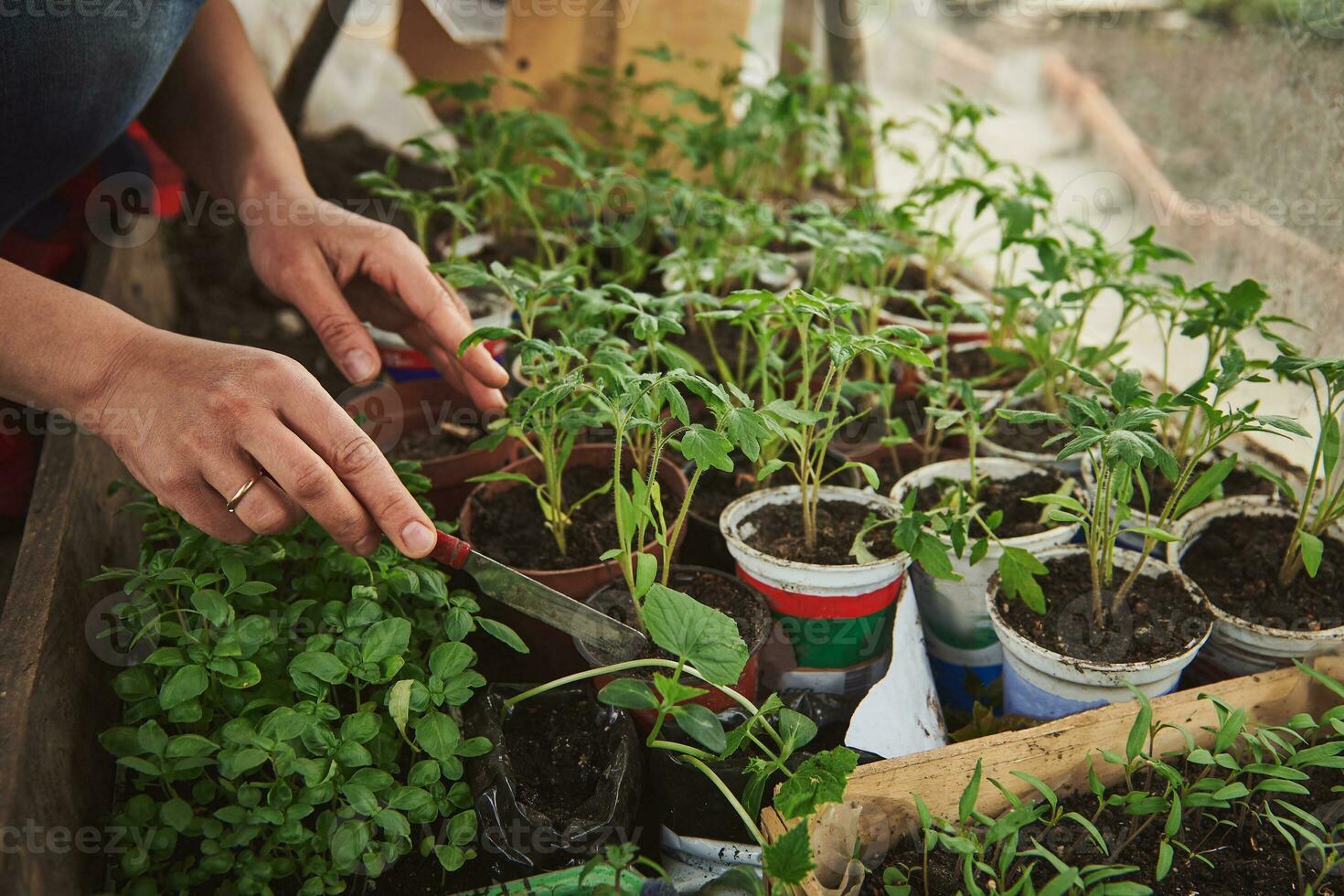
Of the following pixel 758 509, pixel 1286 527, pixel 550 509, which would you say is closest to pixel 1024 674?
pixel 758 509

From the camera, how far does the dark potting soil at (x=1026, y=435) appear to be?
1.86 m

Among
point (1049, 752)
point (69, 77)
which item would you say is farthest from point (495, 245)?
point (1049, 752)

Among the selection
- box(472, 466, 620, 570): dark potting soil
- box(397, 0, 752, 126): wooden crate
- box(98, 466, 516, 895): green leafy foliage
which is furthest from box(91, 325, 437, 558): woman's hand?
box(397, 0, 752, 126): wooden crate

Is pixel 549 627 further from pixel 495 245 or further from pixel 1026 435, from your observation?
pixel 495 245

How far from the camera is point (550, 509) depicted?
1558mm

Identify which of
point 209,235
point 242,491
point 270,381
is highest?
point 270,381

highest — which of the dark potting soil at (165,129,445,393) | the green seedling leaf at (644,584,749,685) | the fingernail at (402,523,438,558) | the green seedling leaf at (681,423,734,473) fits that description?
the green seedling leaf at (681,423,734,473)

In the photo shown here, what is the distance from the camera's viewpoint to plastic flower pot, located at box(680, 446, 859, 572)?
1709 millimetres

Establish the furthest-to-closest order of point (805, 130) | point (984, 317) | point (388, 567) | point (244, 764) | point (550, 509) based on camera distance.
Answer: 1. point (805, 130)
2. point (984, 317)
3. point (550, 509)
4. point (388, 567)
5. point (244, 764)

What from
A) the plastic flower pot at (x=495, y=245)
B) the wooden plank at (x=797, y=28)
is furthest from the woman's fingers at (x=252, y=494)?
the wooden plank at (x=797, y=28)

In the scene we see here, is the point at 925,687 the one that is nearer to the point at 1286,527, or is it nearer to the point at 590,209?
the point at 1286,527

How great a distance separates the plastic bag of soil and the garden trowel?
0.10 m

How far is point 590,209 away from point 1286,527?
171 centimetres

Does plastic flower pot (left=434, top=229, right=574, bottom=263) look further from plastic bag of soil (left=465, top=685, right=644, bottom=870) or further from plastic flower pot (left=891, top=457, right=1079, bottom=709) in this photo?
plastic bag of soil (left=465, top=685, right=644, bottom=870)
